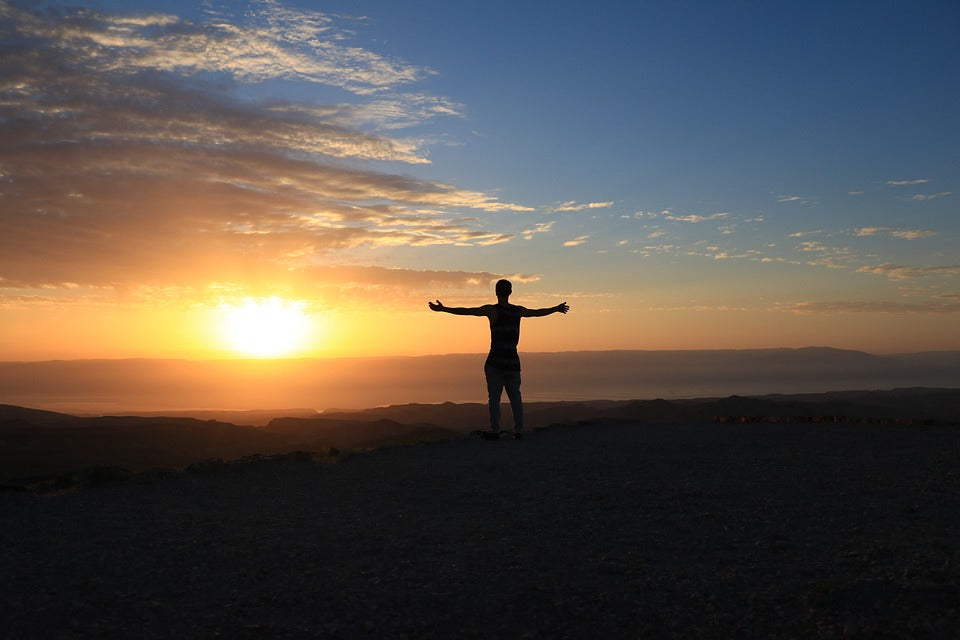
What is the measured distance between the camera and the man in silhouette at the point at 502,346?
13.3 meters

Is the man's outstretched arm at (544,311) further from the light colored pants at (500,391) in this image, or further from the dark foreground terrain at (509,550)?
the dark foreground terrain at (509,550)

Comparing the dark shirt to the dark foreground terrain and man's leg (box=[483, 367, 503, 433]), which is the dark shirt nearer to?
man's leg (box=[483, 367, 503, 433])

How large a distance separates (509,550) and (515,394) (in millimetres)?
7291

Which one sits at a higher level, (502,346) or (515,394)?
(502,346)

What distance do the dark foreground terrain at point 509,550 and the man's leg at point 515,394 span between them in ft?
9.95

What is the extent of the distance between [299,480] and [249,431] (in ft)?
45.3

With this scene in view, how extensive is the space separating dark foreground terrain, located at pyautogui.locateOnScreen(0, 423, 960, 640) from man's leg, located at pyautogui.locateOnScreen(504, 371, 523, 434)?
3.03 meters

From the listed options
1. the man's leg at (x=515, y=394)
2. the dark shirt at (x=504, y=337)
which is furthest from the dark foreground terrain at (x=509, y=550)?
the dark shirt at (x=504, y=337)

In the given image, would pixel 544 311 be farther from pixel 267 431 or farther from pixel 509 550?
pixel 267 431

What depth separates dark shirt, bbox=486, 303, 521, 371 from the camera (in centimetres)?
1331

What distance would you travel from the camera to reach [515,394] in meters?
13.4

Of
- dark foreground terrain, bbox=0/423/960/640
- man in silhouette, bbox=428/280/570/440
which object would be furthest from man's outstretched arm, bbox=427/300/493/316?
dark foreground terrain, bbox=0/423/960/640

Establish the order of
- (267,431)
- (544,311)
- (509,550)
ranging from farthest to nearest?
(267,431)
(544,311)
(509,550)

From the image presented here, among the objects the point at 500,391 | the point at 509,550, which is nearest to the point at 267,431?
the point at 500,391
